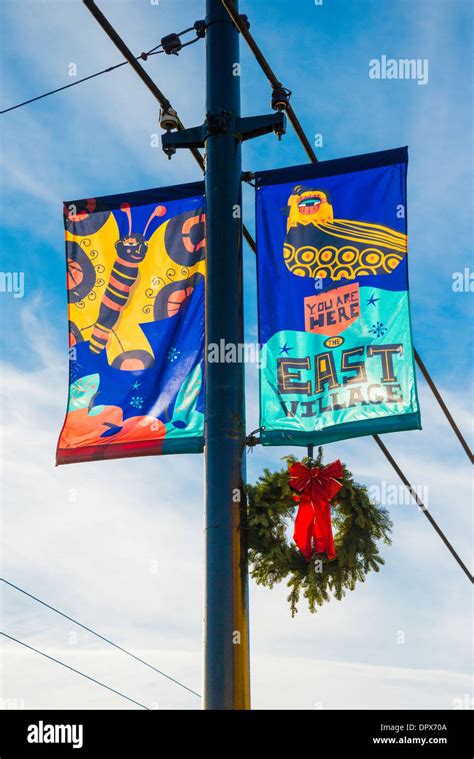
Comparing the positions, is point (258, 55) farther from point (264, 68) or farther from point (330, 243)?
point (330, 243)

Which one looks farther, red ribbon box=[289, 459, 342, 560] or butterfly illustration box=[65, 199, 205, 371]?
butterfly illustration box=[65, 199, 205, 371]

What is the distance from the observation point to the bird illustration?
9750mm

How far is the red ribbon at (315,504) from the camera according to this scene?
9.40m

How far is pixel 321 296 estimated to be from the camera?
32.4 ft

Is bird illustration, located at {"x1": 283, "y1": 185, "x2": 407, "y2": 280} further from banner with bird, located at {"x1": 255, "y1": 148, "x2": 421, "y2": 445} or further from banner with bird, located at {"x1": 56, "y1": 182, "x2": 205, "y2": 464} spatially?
banner with bird, located at {"x1": 56, "y1": 182, "x2": 205, "y2": 464}

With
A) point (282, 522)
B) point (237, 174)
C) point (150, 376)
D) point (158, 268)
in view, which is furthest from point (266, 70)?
point (282, 522)

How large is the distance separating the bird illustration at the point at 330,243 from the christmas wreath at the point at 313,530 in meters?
1.88

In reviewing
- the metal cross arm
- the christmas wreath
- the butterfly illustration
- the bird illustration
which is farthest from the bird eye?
the christmas wreath

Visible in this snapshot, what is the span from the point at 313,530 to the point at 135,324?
2.95 metres

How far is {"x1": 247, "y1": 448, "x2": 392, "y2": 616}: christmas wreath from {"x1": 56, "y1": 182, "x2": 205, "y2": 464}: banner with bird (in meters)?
0.95

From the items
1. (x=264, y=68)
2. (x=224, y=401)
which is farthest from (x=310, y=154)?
(x=224, y=401)

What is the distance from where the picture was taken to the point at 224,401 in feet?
31.6
